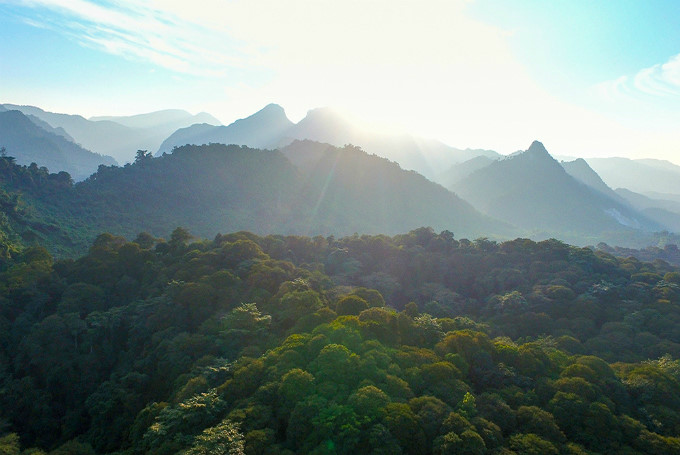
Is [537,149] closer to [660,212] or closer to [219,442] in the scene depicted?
[660,212]

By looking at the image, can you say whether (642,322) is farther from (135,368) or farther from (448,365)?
(135,368)

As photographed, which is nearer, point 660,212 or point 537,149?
point 537,149

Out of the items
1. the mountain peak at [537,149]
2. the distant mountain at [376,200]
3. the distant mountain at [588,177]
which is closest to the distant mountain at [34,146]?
the distant mountain at [376,200]

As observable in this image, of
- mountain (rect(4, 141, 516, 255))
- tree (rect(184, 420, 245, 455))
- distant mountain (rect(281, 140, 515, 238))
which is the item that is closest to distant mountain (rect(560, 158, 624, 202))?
distant mountain (rect(281, 140, 515, 238))

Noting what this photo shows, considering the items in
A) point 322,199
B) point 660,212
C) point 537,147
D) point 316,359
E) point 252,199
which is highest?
point 537,147

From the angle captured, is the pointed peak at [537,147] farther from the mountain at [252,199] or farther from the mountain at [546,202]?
the mountain at [252,199]

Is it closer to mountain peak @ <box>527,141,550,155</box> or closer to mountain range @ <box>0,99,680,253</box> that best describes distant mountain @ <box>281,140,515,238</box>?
mountain range @ <box>0,99,680,253</box>

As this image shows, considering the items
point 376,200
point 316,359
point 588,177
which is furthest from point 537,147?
point 316,359
